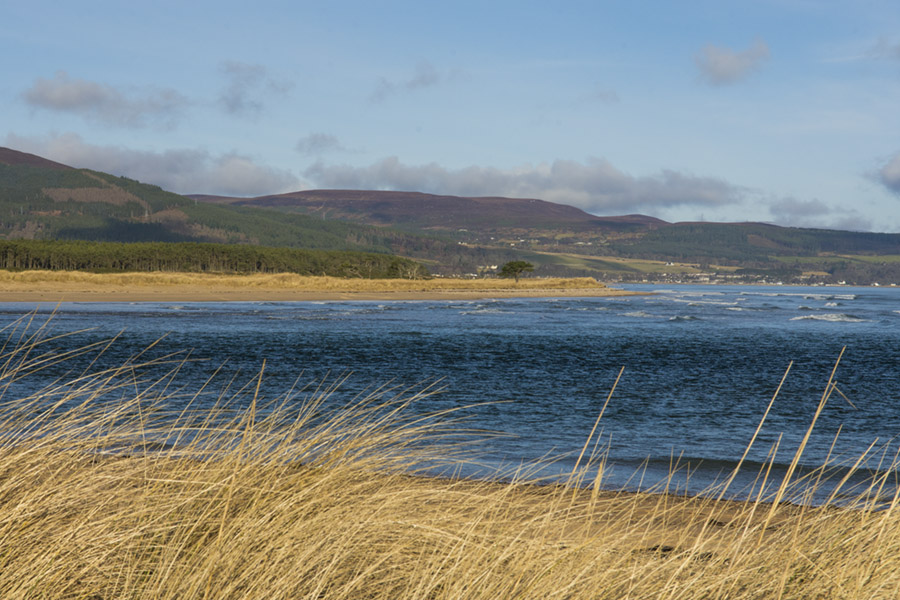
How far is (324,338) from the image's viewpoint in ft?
132

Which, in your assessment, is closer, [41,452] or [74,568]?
[74,568]

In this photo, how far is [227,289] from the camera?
10356 cm

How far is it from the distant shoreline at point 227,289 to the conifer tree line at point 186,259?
27792mm

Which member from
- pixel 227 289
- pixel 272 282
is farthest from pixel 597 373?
pixel 272 282

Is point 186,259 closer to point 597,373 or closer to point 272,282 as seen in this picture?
point 272,282

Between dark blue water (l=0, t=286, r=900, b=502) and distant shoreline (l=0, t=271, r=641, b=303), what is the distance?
27.2 meters

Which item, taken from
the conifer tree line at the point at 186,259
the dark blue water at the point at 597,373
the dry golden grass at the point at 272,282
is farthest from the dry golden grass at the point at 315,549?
the conifer tree line at the point at 186,259

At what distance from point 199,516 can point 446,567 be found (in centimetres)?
123

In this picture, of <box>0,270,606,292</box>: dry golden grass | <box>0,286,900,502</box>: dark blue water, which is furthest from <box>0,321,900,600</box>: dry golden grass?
<box>0,270,606,292</box>: dry golden grass

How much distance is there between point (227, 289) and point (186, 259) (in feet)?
171

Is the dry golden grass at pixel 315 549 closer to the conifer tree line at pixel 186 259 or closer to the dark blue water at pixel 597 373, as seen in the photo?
the dark blue water at pixel 597 373

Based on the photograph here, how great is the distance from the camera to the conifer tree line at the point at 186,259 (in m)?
132

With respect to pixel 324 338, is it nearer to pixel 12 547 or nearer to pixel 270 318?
pixel 270 318

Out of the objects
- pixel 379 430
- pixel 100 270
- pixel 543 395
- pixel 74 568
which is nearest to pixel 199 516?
pixel 74 568
